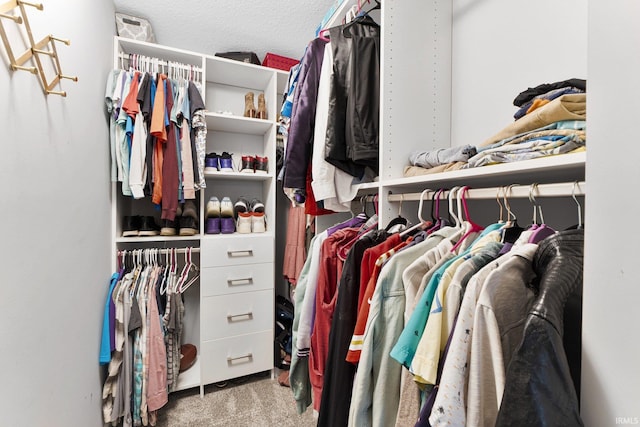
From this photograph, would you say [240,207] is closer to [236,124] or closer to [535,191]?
[236,124]

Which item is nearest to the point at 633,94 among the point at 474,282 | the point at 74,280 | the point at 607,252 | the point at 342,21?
the point at 607,252

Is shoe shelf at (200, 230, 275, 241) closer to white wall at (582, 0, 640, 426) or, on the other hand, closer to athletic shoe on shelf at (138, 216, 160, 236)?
athletic shoe on shelf at (138, 216, 160, 236)

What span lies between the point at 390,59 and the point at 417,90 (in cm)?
15

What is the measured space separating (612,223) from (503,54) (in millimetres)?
777

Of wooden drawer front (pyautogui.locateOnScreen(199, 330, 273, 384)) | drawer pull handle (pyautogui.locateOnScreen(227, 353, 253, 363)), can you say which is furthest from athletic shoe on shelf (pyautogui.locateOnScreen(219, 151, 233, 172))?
drawer pull handle (pyautogui.locateOnScreen(227, 353, 253, 363))

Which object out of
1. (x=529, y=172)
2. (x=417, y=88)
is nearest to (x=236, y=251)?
(x=417, y=88)

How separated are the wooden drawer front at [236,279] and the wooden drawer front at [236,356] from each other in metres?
0.31

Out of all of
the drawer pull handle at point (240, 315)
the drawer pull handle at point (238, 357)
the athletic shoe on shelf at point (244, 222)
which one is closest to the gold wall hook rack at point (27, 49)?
the athletic shoe on shelf at point (244, 222)

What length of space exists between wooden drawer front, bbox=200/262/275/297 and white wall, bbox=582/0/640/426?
1.66 metres

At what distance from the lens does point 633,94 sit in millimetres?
316

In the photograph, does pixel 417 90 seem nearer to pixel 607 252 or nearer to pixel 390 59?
pixel 390 59

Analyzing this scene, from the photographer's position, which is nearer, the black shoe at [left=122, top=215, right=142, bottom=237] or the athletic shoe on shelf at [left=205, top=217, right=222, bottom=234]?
the black shoe at [left=122, top=215, right=142, bottom=237]

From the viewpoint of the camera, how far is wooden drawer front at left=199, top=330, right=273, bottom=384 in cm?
169

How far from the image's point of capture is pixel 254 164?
6.38ft
